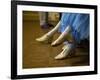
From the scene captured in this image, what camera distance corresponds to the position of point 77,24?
2.21 metres

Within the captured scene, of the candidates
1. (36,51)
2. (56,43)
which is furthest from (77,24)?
(36,51)

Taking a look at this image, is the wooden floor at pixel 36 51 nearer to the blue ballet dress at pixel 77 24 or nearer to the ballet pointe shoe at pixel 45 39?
the ballet pointe shoe at pixel 45 39

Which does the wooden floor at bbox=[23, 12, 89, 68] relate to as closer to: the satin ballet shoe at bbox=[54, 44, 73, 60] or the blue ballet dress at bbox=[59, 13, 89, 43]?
the satin ballet shoe at bbox=[54, 44, 73, 60]

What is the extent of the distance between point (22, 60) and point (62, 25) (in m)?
0.55

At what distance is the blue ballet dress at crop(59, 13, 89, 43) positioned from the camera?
2.15 m

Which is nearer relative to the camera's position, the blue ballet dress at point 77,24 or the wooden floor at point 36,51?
the wooden floor at point 36,51

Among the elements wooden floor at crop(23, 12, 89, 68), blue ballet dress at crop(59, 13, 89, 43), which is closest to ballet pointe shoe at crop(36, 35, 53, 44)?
wooden floor at crop(23, 12, 89, 68)

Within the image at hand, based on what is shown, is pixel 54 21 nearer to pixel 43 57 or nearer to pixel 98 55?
pixel 43 57

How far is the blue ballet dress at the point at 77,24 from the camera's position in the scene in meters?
2.15

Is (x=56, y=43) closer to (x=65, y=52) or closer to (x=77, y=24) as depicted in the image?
(x=65, y=52)

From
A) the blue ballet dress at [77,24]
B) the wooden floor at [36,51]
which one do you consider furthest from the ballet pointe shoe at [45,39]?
the blue ballet dress at [77,24]

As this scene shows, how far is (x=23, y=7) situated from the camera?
1.99 m

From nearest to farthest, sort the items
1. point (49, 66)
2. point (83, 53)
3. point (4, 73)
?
point (4, 73) → point (49, 66) → point (83, 53)

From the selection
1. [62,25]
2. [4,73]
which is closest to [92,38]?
[62,25]
